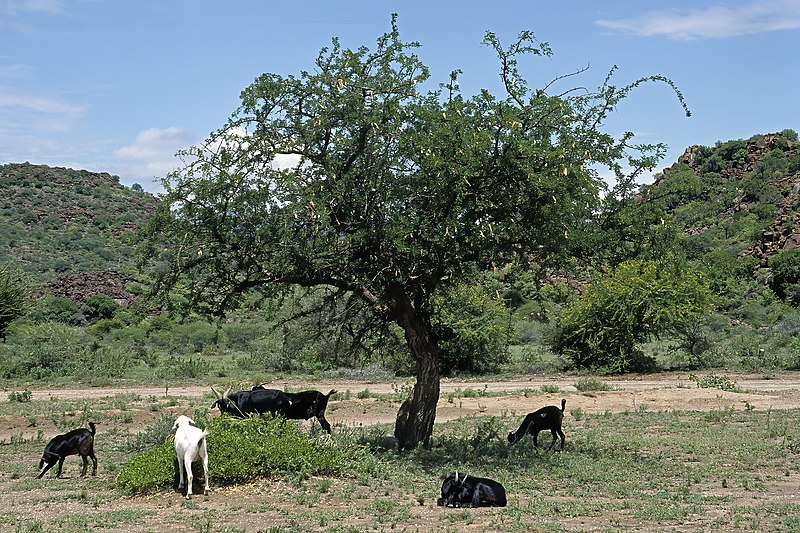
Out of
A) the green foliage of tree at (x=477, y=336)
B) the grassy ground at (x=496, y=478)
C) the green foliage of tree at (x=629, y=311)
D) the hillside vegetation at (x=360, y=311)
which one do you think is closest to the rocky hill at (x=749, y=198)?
the hillside vegetation at (x=360, y=311)

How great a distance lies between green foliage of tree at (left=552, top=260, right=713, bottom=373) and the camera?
31312 mm

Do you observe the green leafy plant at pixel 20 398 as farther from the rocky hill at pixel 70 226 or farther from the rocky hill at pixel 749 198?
the rocky hill at pixel 749 198

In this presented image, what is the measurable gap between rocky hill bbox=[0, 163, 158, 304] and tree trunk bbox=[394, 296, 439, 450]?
143 ft

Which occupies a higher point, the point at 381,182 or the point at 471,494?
the point at 381,182

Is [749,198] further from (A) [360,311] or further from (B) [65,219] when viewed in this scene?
(A) [360,311]

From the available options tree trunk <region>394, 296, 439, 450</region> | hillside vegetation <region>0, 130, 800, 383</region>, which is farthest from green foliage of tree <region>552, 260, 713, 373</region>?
tree trunk <region>394, 296, 439, 450</region>

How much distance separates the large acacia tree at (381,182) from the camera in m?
13.0

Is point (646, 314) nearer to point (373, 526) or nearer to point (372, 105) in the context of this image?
point (372, 105)

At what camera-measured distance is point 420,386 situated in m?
15.4

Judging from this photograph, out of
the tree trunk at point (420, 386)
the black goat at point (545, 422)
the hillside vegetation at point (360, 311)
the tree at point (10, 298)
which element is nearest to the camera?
the tree trunk at point (420, 386)

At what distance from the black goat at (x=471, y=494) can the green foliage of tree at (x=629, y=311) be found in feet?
66.7

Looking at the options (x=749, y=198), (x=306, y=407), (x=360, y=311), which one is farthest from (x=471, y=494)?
(x=749, y=198)

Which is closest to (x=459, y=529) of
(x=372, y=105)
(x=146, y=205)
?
(x=372, y=105)

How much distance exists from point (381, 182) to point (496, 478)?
4682 mm
